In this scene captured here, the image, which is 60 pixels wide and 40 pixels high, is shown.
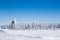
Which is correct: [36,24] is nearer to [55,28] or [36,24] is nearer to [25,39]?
[55,28]

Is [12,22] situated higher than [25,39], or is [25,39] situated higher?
[12,22]

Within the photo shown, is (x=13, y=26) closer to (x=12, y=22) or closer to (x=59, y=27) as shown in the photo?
(x=12, y=22)

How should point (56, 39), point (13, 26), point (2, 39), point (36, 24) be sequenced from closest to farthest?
point (2, 39), point (56, 39), point (13, 26), point (36, 24)

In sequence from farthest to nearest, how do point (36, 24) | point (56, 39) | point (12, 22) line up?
point (36, 24) → point (12, 22) → point (56, 39)

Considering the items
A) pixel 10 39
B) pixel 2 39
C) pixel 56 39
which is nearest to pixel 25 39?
pixel 10 39

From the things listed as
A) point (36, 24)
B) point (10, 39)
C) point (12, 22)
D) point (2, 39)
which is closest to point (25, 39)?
point (10, 39)

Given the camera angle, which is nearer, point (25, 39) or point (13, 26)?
point (25, 39)

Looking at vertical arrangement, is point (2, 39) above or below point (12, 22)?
below

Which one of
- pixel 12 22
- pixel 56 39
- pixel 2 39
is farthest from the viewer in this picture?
pixel 12 22

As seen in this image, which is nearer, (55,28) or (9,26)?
(9,26)
